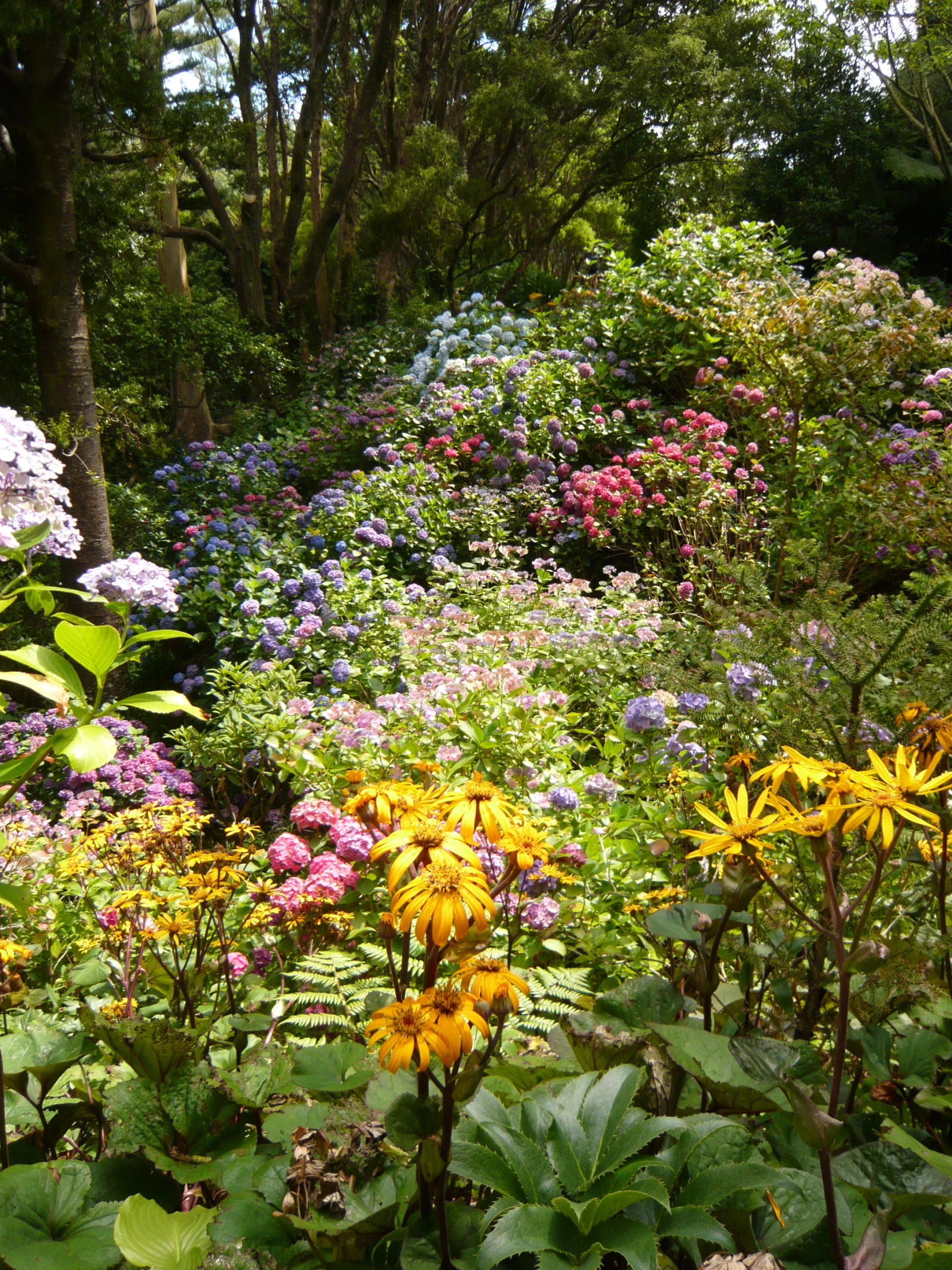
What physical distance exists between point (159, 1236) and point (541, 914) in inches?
39.9

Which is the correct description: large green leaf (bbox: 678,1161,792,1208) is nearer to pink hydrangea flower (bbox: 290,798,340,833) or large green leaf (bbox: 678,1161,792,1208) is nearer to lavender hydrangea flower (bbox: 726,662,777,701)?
pink hydrangea flower (bbox: 290,798,340,833)

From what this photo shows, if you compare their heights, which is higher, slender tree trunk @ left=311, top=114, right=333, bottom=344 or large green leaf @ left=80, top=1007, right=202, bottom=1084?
slender tree trunk @ left=311, top=114, right=333, bottom=344

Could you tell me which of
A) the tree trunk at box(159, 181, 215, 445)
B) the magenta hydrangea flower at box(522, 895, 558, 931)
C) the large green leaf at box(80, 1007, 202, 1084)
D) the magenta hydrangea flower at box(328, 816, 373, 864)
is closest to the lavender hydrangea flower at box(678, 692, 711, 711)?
the magenta hydrangea flower at box(522, 895, 558, 931)

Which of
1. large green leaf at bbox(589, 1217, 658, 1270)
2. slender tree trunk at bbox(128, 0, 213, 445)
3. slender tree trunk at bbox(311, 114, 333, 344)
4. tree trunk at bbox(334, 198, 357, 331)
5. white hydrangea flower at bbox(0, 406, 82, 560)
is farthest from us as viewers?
tree trunk at bbox(334, 198, 357, 331)

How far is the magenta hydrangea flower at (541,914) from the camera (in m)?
1.80

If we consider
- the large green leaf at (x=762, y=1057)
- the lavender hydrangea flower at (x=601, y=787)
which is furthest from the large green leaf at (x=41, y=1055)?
the lavender hydrangea flower at (x=601, y=787)

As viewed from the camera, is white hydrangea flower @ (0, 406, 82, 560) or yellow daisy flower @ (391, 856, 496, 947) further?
white hydrangea flower @ (0, 406, 82, 560)

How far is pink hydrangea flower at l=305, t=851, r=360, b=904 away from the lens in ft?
6.18

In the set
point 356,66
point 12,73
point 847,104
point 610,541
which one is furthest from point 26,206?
point 847,104

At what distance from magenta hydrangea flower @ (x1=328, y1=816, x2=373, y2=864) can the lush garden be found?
2 cm

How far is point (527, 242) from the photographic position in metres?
12.8

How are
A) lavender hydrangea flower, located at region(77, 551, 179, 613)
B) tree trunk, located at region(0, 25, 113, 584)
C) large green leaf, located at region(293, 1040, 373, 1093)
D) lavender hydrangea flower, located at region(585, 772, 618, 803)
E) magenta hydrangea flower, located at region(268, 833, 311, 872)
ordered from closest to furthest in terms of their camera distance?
large green leaf, located at region(293, 1040, 373, 1093), lavender hydrangea flower, located at region(77, 551, 179, 613), magenta hydrangea flower, located at region(268, 833, 311, 872), lavender hydrangea flower, located at region(585, 772, 618, 803), tree trunk, located at region(0, 25, 113, 584)

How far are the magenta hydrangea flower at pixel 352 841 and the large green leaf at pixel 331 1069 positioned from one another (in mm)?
872

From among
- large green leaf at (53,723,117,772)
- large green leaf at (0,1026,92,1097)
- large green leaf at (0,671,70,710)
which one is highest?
large green leaf at (0,671,70,710)
